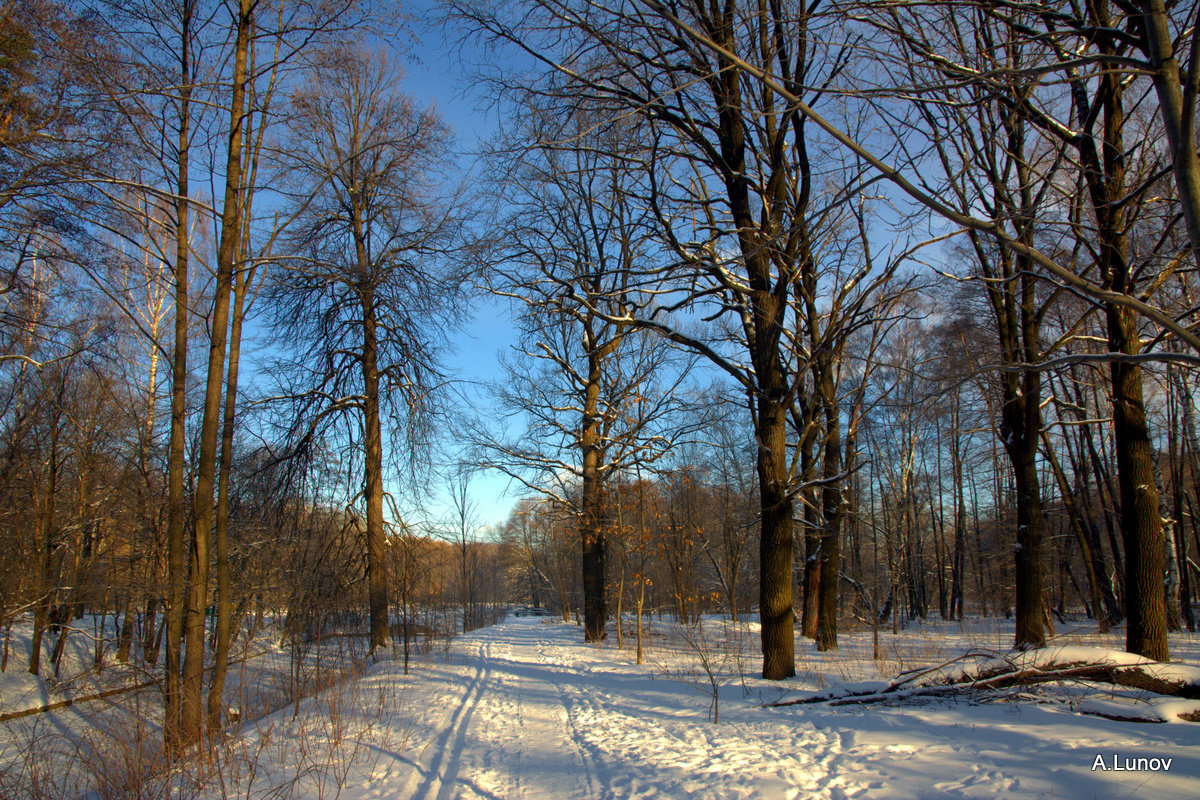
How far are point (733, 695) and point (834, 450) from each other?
22.2 ft

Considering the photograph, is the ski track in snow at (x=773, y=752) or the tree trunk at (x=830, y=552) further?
the tree trunk at (x=830, y=552)

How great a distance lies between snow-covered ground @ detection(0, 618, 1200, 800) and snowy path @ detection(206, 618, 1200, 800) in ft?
0.06

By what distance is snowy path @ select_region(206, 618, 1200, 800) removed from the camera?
4.04 m

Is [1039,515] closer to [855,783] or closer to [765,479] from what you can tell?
[765,479]

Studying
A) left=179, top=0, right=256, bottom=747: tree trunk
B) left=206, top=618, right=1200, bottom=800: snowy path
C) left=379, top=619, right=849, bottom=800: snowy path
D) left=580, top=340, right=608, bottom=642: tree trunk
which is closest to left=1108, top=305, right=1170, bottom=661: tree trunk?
left=206, top=618, right=1200, bottom=800: snowy path

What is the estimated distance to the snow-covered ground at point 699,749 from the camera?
408 centimetres

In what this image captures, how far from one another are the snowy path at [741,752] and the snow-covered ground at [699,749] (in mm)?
17

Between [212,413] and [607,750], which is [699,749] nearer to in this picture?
[607,750]

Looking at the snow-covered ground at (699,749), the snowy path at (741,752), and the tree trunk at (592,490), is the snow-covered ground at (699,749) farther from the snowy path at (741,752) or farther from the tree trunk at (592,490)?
the tree trunk at (592,490)

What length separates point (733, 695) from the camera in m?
7.38

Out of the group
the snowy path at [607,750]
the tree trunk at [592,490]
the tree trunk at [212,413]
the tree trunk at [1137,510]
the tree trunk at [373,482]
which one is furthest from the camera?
the tree trunk at [592,490]

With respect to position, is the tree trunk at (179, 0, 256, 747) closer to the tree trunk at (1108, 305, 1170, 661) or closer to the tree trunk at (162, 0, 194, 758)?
the tree trunk at (162, 0, 194, 758)

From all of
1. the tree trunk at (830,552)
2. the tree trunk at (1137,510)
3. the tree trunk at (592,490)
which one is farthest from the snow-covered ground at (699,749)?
the tree trunk at (592,490)

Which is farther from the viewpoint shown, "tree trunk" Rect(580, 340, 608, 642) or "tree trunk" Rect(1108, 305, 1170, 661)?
"tree trunk" Rect(580, 340, 608, 642)
